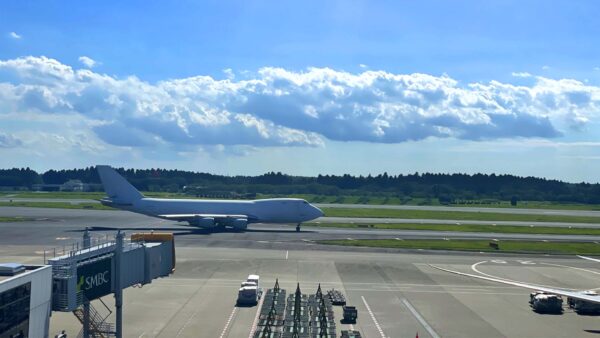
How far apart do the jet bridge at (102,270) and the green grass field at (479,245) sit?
46.4 meters

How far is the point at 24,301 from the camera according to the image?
2253 cm

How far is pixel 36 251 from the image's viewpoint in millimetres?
64375

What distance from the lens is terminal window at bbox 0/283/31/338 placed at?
69.5ft

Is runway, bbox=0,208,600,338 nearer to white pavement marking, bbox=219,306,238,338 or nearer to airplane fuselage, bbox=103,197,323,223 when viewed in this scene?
white pavement marking, bbox=219,306,238,338

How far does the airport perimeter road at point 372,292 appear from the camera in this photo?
37.4m

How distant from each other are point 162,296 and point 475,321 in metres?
22.9

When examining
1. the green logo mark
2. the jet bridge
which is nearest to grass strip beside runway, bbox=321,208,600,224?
the jet bridge

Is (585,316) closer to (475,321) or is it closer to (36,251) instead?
(475,321)

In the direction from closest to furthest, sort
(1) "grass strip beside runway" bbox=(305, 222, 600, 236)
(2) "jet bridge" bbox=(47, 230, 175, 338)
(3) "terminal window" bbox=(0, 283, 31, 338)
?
(3) "terminal window" bbox=(0, 283, 31, 338), (2) "jet bridge" bbox=(47, 230, 175, 338), (1) "grass strip beside runway" bbox=(305, 222, 600, 236)

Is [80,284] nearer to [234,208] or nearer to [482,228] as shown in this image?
[234,208]

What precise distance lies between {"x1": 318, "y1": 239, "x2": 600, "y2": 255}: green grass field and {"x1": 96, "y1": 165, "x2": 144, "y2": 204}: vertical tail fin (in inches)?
1351

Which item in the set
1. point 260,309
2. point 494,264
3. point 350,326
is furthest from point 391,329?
point 494,264

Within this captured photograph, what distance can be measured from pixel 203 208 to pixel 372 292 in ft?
176

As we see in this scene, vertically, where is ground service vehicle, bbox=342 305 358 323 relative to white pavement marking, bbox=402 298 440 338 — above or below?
above
